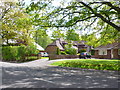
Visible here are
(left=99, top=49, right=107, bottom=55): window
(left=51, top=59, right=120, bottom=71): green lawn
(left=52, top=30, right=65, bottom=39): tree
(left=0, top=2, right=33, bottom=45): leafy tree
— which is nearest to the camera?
(left=51, top=59, right=120, bottom=71): green lawn

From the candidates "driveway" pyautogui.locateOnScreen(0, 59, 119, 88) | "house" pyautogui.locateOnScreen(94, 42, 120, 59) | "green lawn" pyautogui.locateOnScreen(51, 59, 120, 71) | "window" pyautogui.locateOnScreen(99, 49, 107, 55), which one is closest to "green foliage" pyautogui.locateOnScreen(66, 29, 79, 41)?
"green lawn" pyautogui.locateOnScreen(51, 59, 120, 71)

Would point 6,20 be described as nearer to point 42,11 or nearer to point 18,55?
point 18,55

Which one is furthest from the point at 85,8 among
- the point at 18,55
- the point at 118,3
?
the point at 18,55

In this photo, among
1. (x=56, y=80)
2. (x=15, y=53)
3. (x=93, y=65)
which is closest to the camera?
(x=56, y=80)

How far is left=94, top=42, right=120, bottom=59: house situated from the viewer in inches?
1550

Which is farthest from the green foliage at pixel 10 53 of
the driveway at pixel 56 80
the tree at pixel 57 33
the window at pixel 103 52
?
the window at pixel 103 52

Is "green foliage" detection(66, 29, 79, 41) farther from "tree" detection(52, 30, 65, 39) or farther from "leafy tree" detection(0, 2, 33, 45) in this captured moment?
"leafy tree" detection(0, 2, 33, 45)

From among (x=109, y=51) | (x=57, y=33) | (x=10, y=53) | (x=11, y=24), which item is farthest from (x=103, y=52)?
(x=57, y=33)

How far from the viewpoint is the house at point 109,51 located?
39.4m

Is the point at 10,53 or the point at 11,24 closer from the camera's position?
the point at 10,53

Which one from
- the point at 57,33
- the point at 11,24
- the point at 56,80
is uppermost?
the point at 11,24

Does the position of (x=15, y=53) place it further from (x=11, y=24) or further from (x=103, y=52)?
(x=103, y=52)

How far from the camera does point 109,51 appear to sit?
42.0m

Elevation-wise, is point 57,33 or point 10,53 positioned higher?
point 57,33
